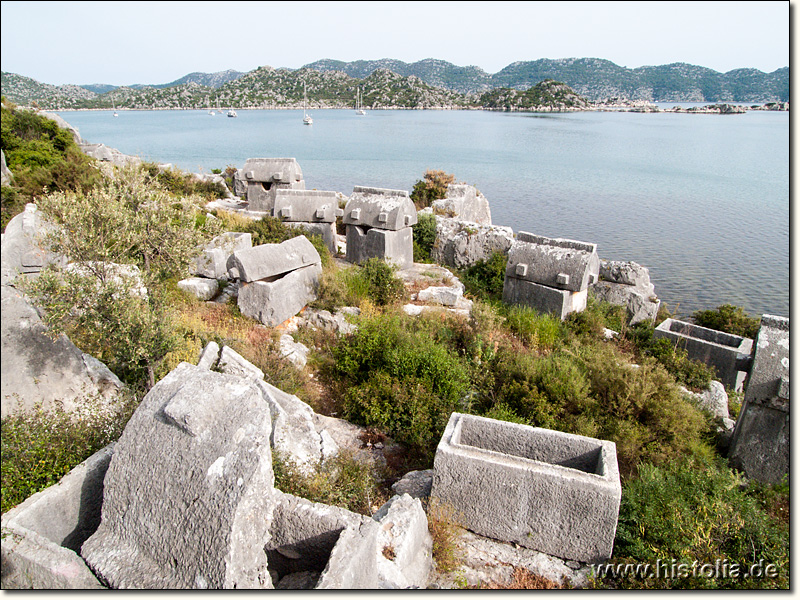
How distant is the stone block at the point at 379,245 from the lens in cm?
1251

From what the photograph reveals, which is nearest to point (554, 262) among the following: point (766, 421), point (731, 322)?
point (766, 421)

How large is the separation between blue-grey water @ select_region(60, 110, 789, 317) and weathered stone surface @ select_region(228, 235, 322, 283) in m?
11.5

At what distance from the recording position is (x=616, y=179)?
36062mm

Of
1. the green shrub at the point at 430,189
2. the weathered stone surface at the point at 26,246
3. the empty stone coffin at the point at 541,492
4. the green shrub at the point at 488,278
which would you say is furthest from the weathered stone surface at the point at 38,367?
the green shrub at the point at 430,189

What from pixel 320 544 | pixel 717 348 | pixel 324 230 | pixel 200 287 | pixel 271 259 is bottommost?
pixel 717 348

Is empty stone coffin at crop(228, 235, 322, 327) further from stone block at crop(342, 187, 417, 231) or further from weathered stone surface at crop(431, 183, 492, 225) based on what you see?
weathered stone surface at crop(431, 183, 492, 225)

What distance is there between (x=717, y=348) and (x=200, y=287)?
987 cm

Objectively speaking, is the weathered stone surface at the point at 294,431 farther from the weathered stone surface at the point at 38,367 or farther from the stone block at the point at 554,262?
the stone block at the point at 554,262

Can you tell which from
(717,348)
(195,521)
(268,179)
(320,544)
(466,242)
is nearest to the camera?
(195,521)

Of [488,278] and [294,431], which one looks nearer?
[294,431]

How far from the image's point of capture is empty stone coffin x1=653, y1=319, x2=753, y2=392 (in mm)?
9781

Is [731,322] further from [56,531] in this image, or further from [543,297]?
[56,531]

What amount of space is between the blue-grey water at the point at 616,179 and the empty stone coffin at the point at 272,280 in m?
11.5

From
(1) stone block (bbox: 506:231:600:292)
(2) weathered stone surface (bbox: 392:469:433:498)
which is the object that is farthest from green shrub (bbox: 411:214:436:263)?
(2) weathered stone surface (bbox: 392:469:433:498)
